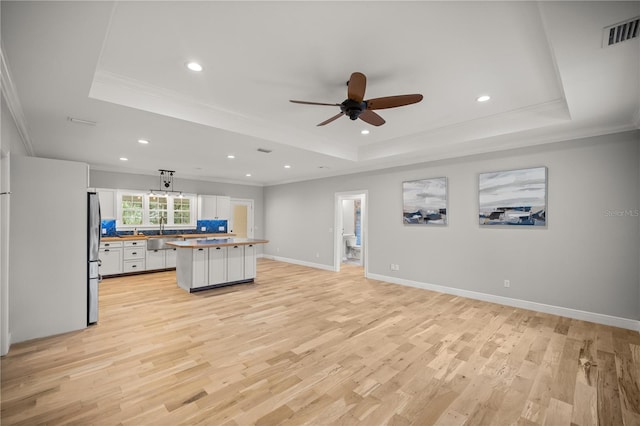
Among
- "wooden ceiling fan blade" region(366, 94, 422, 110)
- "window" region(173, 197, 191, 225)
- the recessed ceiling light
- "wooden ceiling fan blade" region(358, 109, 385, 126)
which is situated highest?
the recessed ceiling light

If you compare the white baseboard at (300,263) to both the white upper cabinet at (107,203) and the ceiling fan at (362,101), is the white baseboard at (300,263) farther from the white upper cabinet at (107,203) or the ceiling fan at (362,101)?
the ceiling fan at (362,101)

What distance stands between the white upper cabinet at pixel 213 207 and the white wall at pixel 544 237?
4.63m

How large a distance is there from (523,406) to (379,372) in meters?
1.08

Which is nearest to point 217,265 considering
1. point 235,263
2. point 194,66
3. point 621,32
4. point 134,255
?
point 235,263

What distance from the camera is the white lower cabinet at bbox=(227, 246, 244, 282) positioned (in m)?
5.63

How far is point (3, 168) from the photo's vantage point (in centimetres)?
278

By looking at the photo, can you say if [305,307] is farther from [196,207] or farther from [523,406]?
[196,207]

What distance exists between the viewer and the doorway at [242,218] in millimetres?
9452

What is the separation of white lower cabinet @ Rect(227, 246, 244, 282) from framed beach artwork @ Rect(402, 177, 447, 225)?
3460 mm

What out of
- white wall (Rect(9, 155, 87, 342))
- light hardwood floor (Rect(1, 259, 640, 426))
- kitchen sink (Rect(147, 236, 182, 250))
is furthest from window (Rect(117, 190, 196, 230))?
white wall (Rect(9, 155, 87, 342))

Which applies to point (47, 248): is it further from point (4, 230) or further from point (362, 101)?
point (362, 101)

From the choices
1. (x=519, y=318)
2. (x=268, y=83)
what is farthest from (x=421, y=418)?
(x=268, y=83)

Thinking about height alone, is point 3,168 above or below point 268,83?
below

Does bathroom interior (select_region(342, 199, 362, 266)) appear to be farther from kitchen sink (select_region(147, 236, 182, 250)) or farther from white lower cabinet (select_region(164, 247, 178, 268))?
kitchen sink (select_region(147, 236, 182, 250))
